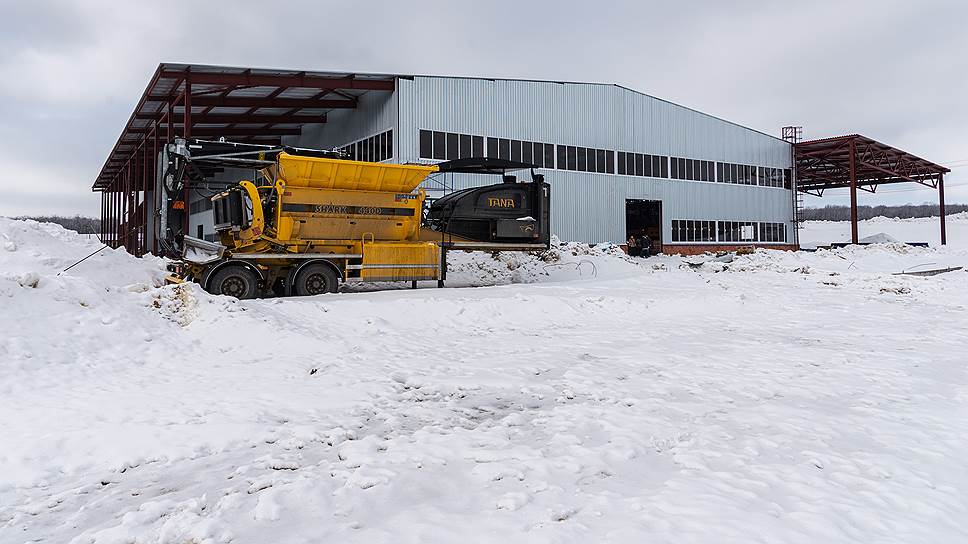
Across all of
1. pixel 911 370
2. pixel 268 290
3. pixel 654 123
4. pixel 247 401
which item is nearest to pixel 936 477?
pixel 911 370

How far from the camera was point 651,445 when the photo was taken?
4.52 metres

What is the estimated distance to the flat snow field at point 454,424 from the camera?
10.7ft

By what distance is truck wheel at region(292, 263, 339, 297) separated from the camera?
13.5m

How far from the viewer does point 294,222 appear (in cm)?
1339

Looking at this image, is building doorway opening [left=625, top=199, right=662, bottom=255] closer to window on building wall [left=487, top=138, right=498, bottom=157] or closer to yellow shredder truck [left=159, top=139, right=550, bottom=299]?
window on building wall [left=487, top=138, right=498, bottom=157]

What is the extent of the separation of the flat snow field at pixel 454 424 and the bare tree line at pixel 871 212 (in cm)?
12201

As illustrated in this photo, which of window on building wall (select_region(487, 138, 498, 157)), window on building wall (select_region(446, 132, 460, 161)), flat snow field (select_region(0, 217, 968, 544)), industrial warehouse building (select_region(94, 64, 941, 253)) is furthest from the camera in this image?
→ window on building wall (select_region(487, 138, 498, 157))

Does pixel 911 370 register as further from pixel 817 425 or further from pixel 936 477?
pixel 936 477

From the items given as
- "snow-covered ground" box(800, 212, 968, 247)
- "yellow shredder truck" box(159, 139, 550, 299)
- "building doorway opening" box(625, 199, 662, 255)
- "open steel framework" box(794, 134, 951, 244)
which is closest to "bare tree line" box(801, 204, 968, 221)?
"snow-covered ground" box(800, 212, 968, 247)

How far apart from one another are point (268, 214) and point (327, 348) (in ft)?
21.4

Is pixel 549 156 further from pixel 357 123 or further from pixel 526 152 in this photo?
pixel 357 123

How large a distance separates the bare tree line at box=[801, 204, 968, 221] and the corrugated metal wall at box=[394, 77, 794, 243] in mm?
91102

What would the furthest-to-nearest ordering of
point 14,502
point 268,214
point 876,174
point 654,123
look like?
point 876,174 < point 654,123 < point 268,214 < point 14,502

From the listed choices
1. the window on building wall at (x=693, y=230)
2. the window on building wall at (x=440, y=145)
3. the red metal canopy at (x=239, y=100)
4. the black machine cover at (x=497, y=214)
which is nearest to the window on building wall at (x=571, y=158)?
the window on building wall at (x=440, y=145)
